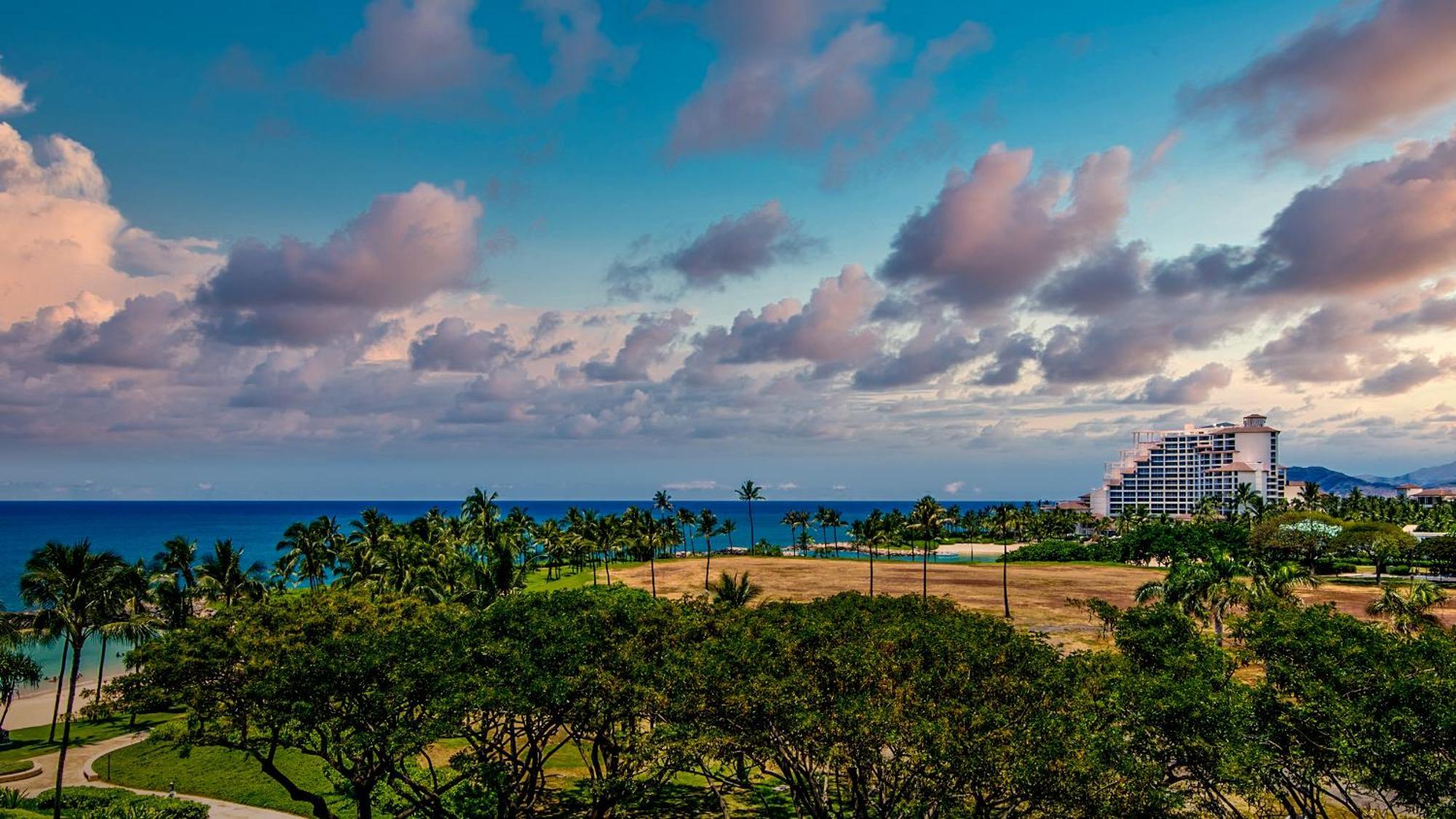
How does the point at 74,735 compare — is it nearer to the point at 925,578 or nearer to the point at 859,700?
the point at 859,700

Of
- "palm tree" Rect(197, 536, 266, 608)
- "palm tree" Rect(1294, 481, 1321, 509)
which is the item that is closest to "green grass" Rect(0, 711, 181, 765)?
"palm tree" Rect(197, 536, 266, 608)

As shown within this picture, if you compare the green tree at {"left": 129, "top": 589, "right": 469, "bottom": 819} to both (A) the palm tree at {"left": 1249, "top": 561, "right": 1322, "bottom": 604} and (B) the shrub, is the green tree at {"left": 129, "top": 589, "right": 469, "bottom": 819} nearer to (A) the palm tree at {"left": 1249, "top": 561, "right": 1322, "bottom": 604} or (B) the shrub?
(B) the shrub

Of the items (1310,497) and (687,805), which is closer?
(687,805)

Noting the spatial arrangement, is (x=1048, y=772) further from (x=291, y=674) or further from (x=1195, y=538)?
(x=1195, y=538)

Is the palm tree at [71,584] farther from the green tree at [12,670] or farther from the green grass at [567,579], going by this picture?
the green grass at [567,579]

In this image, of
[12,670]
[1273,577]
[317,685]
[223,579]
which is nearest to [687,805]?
[317,685]

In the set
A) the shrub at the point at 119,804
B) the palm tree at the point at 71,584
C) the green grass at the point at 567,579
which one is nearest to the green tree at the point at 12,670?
the palm tree at the point at 71,584
